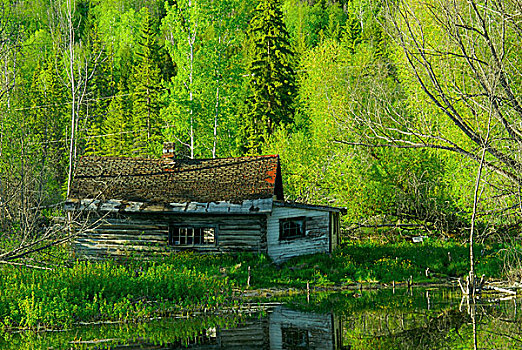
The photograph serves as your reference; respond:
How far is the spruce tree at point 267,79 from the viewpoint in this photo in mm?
43656

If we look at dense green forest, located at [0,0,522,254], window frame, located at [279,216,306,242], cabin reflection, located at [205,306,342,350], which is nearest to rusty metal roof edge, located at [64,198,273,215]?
window frame, located at [279,216,306,242]

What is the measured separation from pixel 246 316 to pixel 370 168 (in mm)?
15748

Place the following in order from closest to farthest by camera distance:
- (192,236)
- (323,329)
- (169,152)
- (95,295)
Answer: (323,329) < (95,295) < (192,236) < (169,152)

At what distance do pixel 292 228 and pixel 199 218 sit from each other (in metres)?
4.04

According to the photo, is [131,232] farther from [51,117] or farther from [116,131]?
[51,117]

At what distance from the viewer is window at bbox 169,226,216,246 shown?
88.8 feet

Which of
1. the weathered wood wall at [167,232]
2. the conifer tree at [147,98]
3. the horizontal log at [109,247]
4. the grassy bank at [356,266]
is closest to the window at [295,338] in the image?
the grassy bank at [356,266]

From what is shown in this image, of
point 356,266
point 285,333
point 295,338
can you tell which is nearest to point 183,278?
point 285,333

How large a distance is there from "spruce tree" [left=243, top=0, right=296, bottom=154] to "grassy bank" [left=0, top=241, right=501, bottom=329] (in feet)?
53.7

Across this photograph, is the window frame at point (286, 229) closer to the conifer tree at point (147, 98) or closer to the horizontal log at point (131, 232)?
the horizontal log at point (131, 232)

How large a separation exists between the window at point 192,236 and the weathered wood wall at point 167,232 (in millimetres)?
211

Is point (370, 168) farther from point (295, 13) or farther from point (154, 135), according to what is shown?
point (295, 13)

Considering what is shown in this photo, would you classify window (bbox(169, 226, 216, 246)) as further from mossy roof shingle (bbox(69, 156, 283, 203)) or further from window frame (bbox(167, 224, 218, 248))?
mossy roof shingle (bbox(69, 156, 283, 203))

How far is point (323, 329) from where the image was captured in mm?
15328
